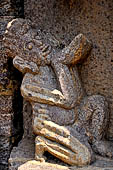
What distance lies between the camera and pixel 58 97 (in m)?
1.81

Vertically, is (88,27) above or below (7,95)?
above

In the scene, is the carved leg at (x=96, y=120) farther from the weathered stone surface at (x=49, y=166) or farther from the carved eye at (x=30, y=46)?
the carved eye at (x=30, y=46)

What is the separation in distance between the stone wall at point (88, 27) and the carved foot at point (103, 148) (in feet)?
0.53

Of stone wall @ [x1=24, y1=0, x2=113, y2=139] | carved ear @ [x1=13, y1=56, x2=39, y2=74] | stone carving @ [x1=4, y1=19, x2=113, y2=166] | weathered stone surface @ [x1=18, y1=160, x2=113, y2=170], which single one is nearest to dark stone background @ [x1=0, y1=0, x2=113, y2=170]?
stone wall @ [x1=24, y1=0, x2=113, y2=139]

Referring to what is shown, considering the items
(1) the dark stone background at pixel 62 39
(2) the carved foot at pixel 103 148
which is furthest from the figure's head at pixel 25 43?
(2) the carved foot at pixel 103 148

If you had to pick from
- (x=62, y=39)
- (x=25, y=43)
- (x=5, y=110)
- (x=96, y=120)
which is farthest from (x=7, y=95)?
(x=96, y=120)

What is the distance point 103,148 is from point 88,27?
931 mm

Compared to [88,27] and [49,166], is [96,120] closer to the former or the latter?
[49,166]

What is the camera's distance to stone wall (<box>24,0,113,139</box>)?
190 centimetres

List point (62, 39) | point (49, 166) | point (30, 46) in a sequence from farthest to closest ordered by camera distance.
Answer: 1. point (62, 39)
2. point (30, 46)
3. point (49, 166)

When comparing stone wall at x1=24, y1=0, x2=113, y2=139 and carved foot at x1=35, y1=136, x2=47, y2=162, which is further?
stone wall at x1=24, y1=0, x2=113, y2=139

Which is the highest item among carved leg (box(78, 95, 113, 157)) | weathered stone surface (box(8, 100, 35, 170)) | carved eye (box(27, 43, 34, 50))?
carved eye (box(27, 43, 34, 50))

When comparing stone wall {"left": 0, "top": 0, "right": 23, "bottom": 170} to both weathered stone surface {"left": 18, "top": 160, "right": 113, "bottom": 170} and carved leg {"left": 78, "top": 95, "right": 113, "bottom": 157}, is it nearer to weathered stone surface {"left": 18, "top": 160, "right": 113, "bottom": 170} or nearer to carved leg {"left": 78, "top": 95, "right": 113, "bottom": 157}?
weathered stone surface {"left": 18, "top": 160, "right": 113, "bottom": 170}

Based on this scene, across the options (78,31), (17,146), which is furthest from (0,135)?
(78,31)
